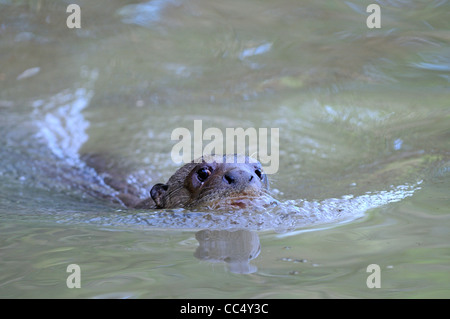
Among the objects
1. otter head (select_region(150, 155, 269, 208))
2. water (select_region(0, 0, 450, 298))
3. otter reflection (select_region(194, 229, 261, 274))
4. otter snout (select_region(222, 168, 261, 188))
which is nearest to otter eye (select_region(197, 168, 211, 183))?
otter head (select_region(150, 155, 269, 208))

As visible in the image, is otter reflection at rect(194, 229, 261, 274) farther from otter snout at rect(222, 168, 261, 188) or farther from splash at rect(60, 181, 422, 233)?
otter snout at rect(222, 168, 261, 188)

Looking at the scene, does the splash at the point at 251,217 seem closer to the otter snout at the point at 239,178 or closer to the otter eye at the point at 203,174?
the otter snout at the point at 239,178

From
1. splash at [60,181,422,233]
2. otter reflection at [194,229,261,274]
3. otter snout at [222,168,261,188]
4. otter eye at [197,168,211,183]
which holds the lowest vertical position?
otter reflection at [194,229,261,274]

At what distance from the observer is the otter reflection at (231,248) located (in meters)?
2.66

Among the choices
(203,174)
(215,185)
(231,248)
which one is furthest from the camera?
(203,174)

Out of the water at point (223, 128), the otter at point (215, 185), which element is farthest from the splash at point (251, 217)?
the otter at point (215, 185)

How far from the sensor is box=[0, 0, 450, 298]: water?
104 inches

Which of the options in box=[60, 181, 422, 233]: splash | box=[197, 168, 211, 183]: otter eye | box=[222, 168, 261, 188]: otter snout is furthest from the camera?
box=[197, 168, 211, 183]: otter eye

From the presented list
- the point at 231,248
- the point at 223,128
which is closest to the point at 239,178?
the point at 231,248

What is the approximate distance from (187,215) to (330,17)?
17.2 feet

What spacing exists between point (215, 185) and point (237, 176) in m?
0.20

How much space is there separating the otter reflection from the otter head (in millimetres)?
577

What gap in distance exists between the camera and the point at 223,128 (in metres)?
7.45

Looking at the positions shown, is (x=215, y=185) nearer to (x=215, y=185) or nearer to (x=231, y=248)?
(x=215, y=185)
